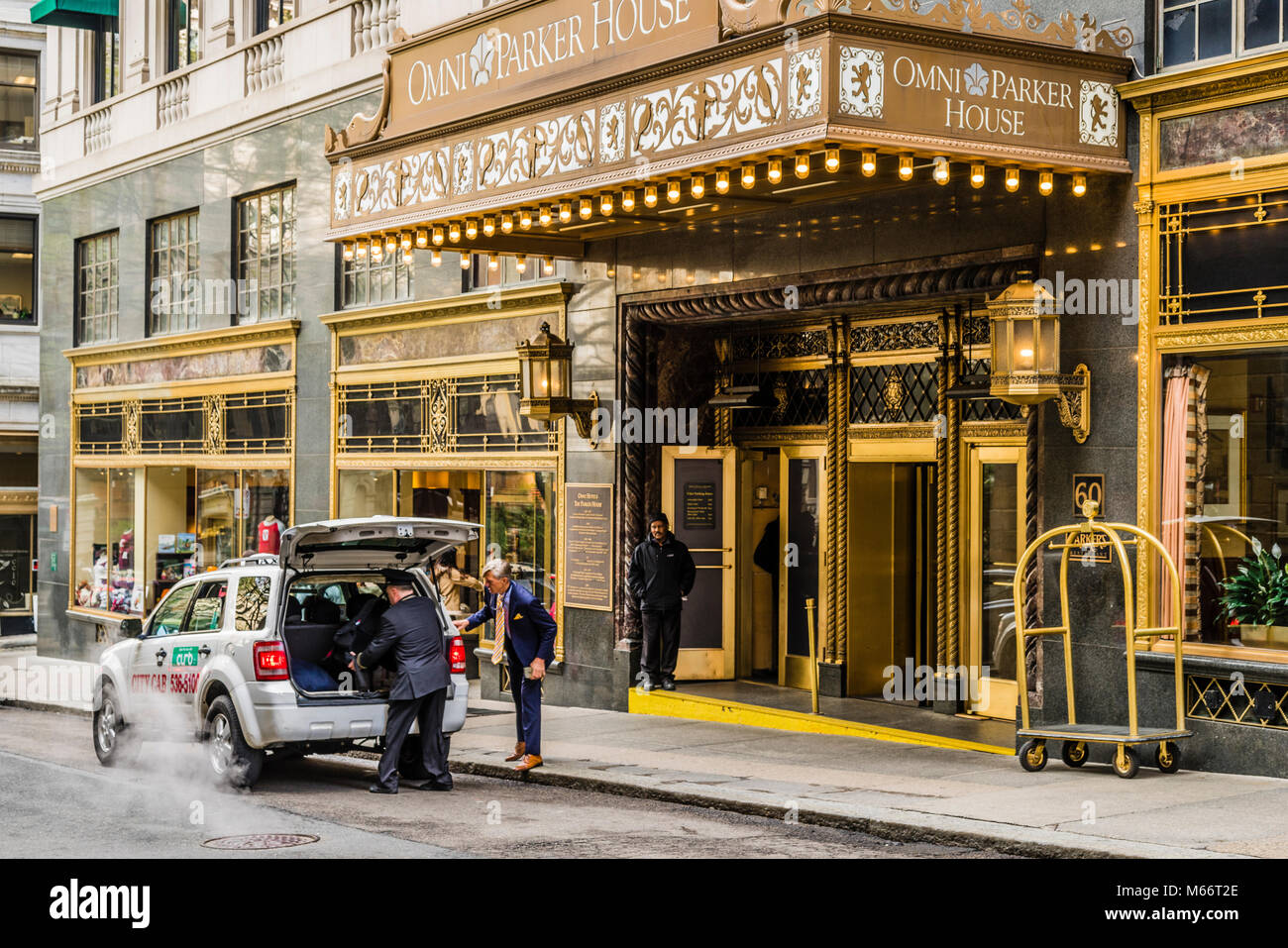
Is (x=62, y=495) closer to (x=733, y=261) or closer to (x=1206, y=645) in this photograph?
(x=733, y=261)

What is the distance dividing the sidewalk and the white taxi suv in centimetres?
153

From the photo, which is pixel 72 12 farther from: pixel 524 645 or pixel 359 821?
pixel 359 821

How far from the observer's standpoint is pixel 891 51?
1099 cm

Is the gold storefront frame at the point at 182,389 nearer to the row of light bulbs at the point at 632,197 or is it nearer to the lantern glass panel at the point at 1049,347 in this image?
the row of light bulbs at the point at 632,197

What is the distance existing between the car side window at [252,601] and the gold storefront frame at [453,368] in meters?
4.63

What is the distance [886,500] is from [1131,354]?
455 centimetres

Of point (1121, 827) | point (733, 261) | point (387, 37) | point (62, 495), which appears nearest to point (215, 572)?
point (733, 261)

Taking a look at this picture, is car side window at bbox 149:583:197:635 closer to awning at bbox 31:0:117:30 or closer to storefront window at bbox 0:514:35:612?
awning at bbox 31:0:117:30

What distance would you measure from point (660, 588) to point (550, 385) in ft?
8.45

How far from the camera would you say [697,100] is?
12.1 meters

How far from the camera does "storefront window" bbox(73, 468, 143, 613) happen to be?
2712 cm

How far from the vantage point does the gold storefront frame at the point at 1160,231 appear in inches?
449

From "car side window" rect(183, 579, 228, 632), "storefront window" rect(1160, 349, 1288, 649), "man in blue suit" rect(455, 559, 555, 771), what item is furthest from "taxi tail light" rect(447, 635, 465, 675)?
"storefront window" rect(1160, 349, 1288, 649)

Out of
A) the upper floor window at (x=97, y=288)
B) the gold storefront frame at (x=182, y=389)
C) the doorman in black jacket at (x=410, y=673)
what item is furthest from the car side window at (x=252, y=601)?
the upper floor window at (x=97, y=288)
